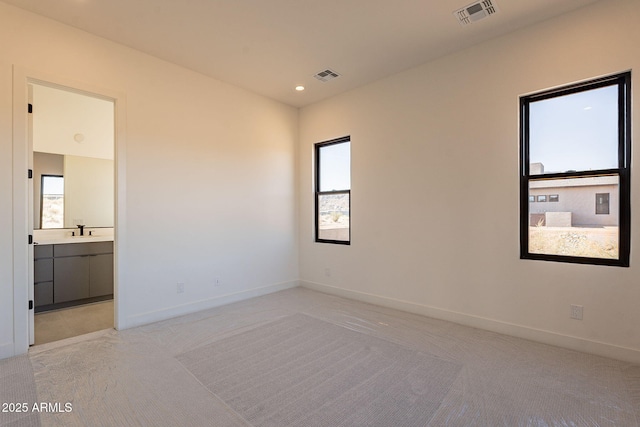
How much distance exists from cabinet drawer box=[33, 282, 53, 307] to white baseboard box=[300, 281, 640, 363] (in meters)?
3.90

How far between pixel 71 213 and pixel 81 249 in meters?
0.97

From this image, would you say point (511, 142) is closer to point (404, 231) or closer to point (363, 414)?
point (404, 231)

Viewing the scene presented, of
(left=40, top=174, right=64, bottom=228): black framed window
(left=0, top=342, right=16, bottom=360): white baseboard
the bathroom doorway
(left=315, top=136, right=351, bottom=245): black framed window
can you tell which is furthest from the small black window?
(left=40, top=174, right=64, bottom=228): black framed window

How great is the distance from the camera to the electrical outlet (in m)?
2.72

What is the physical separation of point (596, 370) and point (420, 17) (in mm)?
3288

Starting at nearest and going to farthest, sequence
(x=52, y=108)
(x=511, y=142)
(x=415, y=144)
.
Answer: (x=511, y=142)
(x=415, y=144)
(x=52, y=108)

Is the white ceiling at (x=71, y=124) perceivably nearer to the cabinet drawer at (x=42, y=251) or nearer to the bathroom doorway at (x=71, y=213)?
the bathroom doorway at (x=71, y=213)

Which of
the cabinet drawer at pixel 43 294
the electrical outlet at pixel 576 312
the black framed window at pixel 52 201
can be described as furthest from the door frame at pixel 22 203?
the electrical outlet at pixel 576 312

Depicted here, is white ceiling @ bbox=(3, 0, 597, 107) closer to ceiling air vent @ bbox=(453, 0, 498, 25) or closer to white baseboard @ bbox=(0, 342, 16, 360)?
ceiling air vent @ bbox=(453, 0, 498, 25)

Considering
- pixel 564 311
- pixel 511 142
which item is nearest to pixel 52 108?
pixel 511 142

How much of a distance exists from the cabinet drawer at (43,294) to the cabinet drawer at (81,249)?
381 millimetres

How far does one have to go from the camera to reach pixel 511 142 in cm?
306

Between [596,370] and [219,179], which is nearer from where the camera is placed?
[596,370]

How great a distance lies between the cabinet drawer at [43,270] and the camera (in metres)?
3.83
